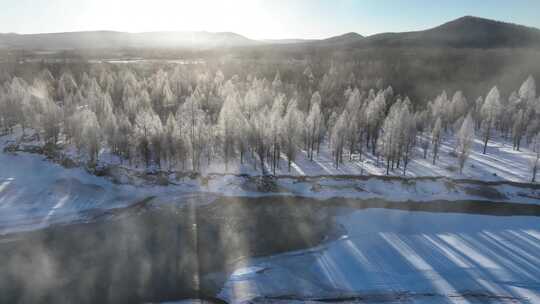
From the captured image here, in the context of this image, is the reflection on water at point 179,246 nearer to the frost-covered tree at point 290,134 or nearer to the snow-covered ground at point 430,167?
the snow-covered ground at point 430,167

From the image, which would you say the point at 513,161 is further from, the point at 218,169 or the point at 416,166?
the point at 218,169

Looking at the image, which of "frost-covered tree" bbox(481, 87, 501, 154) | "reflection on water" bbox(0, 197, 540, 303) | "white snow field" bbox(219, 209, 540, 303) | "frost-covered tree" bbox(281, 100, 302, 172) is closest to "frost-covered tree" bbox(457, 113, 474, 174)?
"reflection on water" bbox(0, 197, 540, 303)

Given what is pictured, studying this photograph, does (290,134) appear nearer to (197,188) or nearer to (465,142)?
(197,188)

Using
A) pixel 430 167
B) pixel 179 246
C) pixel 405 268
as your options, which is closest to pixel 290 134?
pixel 430 167

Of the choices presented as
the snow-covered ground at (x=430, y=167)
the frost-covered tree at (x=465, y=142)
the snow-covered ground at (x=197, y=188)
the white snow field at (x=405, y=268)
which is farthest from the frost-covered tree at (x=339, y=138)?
the frost-covered tree at (x=465, y=142)

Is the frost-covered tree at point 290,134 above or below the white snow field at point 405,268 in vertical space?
above
